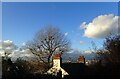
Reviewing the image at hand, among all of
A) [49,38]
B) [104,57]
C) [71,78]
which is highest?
[49,38]

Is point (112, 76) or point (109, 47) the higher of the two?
point (109, 47)

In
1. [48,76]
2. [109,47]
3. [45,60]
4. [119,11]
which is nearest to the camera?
[119,11]

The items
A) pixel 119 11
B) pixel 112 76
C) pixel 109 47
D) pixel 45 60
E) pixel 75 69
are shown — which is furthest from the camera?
pixel 45 60

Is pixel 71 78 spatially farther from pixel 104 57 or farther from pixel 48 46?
pixel 48 46

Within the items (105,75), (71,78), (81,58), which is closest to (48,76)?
(71,78)

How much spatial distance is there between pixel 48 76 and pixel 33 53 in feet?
26.6

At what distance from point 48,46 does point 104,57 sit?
26.3 feet

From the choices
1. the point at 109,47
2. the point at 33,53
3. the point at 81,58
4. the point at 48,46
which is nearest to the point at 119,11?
the point at 109,47

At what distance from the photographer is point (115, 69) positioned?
8.84m

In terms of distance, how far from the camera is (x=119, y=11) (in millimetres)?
7875

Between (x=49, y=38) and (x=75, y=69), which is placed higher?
(x=49, y=38)

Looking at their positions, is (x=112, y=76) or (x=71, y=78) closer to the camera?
(x=112, y=76)

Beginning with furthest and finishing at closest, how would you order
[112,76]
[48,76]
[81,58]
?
[81,58], [48,76], [112,76]

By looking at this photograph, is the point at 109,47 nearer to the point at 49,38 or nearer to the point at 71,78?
the point at 71,78
